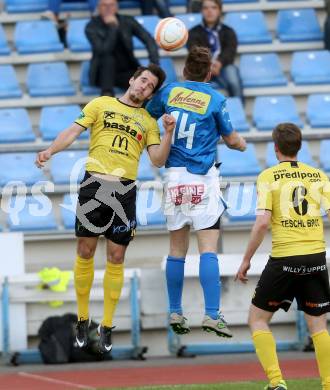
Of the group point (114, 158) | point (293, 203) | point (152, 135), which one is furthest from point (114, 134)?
point (293, 203)

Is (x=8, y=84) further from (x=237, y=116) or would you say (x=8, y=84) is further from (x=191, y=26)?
(x=237, y=116)

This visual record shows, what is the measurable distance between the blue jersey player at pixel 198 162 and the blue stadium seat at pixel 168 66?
5.55m

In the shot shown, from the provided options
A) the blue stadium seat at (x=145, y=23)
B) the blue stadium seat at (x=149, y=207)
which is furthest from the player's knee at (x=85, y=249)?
the blue stadium seat at (x=145, y=23)

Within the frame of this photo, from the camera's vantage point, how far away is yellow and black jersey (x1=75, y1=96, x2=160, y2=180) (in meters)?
9.32

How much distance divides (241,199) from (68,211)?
2014 millimetres

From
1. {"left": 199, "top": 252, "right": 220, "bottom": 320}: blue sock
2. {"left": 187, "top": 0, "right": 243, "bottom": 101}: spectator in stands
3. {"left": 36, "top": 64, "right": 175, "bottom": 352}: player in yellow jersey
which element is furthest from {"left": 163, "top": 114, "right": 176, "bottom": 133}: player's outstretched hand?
{"left": 187, "top": 0, "right": 243, "bottom": 101}: spectator in stands

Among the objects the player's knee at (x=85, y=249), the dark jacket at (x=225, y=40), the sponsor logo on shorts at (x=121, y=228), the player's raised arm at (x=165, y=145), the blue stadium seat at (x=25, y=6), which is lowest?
the player's knee at (x=85, y=249)

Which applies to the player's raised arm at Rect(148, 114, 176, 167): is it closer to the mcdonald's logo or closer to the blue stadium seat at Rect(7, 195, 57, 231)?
the mcdonald's logo

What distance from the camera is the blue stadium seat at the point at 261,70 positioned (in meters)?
15.5

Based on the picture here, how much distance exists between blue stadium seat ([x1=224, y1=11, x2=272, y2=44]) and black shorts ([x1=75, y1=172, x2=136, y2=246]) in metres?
7.02

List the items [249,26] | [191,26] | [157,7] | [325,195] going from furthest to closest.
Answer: [249,26] → [157,7] → [191,26] → [325,195]

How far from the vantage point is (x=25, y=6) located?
16.2 m

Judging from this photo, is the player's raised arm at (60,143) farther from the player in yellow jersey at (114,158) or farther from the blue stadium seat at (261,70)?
the blue stadium seat at (261,70)

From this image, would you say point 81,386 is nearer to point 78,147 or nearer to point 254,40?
point 78,147
